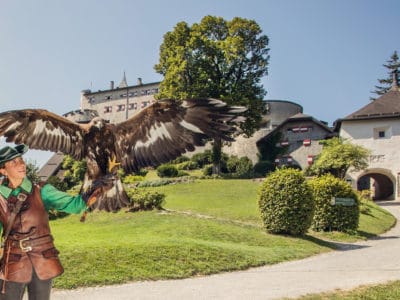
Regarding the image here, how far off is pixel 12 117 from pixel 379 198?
4410 centimetres

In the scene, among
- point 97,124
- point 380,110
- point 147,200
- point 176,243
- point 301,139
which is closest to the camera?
point 97,124

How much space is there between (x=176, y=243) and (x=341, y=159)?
2576cm

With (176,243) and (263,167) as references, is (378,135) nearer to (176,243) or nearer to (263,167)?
(263,167)

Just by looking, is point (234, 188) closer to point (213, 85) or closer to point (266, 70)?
point (213, 85)

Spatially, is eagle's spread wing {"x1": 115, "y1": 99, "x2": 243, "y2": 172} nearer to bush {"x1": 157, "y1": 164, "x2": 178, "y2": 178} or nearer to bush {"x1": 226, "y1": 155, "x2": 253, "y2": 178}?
bush {"x1": 157, "y1": 164, "x2": 178, "y2": 178}

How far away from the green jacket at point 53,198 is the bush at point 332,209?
17.7m

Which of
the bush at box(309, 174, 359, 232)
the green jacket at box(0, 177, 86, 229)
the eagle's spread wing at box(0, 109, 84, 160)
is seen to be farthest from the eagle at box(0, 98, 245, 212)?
the bush at box(309, 174, 359, 232)

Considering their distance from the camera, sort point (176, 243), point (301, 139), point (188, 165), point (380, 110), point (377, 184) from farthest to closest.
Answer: point (188, 165) → point (301, 139) → point (377, 184) → point (380, 110) → point (176, 243)

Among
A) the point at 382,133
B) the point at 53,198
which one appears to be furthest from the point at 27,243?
the point at 382,133

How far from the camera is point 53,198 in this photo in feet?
13.8

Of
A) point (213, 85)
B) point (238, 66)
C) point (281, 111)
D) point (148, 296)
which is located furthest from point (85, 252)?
point (281, 111)

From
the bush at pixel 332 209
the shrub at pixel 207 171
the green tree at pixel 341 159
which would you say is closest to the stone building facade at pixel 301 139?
the shrub at pixel 207 171

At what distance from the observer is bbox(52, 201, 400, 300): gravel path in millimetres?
9750

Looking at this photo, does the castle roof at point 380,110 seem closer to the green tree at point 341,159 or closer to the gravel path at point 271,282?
the green tree at point 341,159
